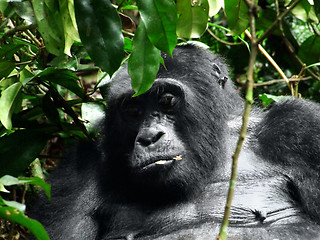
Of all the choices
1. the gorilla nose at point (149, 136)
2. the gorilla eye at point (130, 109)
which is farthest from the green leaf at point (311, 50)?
the gorilla nose at point (149, 136)

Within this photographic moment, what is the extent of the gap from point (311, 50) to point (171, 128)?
1.74 m

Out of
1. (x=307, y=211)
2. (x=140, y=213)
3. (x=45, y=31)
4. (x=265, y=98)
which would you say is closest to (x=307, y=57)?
(x=265, y=98)

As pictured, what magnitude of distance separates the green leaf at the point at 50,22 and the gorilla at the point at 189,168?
688 mm

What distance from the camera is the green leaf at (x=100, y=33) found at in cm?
247

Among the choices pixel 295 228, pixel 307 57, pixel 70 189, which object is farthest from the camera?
pixel 307 57

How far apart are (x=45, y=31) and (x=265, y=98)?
1652mm

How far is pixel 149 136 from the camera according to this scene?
9.67ft

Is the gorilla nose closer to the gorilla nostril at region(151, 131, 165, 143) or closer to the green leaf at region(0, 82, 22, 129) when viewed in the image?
the gorilla nostril at region(151, 131, 165, 143)

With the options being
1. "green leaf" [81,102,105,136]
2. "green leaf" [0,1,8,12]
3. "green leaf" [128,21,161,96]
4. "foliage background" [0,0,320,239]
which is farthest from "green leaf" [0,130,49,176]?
"green leaf" [128,21,161,96]

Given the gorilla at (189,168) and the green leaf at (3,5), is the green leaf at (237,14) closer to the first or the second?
the gorilla at (189,168)

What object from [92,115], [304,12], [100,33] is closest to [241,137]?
[100,33]

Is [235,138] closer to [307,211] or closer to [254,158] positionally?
[254,158]

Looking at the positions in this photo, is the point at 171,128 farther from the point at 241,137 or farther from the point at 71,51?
the point at 241,137

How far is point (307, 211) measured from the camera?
3.04 metres
